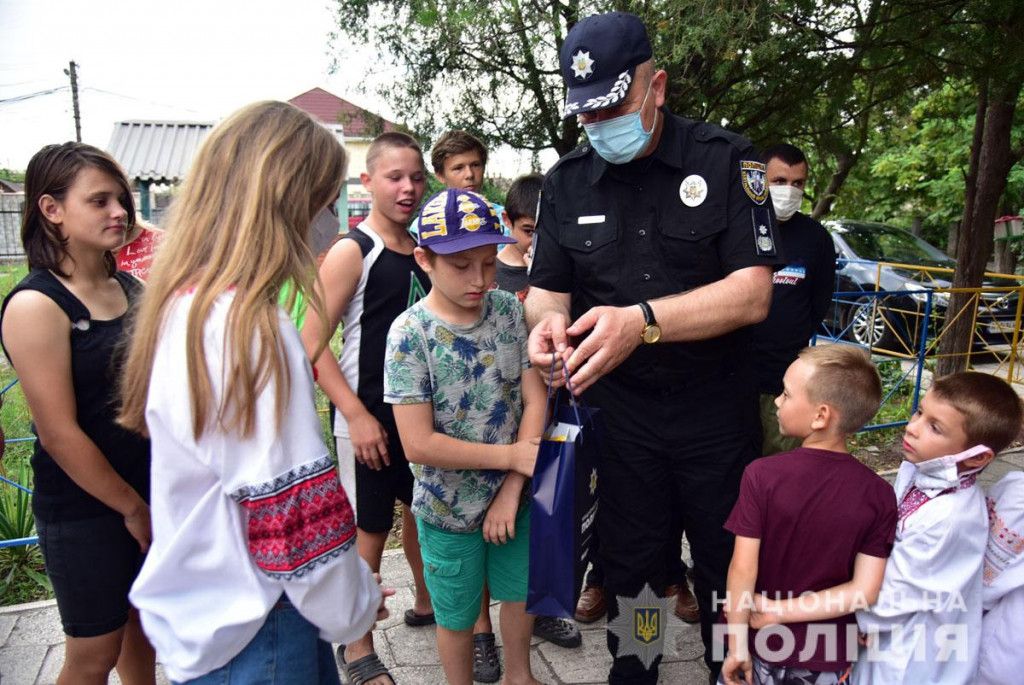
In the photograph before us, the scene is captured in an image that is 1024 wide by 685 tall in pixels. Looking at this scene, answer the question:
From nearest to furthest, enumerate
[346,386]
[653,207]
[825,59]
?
[653,207], [346,386], [825,59]

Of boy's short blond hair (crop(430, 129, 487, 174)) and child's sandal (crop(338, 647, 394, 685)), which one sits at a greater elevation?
boy's short blond hair (crop(430, 129, 487, 174))

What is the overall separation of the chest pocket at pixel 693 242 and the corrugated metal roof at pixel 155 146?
15925 mm

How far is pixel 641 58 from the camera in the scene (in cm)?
213

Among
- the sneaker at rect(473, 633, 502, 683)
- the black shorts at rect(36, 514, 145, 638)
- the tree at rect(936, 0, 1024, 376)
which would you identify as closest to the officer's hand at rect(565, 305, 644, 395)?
the black shorts at rect(36, 514, 145, 638)

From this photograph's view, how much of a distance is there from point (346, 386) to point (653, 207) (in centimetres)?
127

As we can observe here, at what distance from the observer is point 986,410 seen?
1.95 m

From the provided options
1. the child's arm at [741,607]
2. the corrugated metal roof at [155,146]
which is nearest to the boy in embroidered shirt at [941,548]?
the child's arm at [741,607]

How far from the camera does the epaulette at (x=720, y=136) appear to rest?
222 cm

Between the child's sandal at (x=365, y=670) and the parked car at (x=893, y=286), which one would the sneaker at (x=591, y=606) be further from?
the parked car at (x=893, y=286)

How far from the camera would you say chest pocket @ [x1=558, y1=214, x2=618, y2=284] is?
7.53 ft

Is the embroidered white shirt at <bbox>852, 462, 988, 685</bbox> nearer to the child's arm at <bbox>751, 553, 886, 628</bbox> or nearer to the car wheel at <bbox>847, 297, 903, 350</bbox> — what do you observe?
the child's arm at <bbox>751, 553, 886, 628</bbox>

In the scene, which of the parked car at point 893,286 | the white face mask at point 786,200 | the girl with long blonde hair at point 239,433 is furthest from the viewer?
the parked car at point 893,286

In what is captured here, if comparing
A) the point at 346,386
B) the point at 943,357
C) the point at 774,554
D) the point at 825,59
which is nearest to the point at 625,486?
the point at 774,554

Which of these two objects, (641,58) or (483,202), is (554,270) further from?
(641,58)
